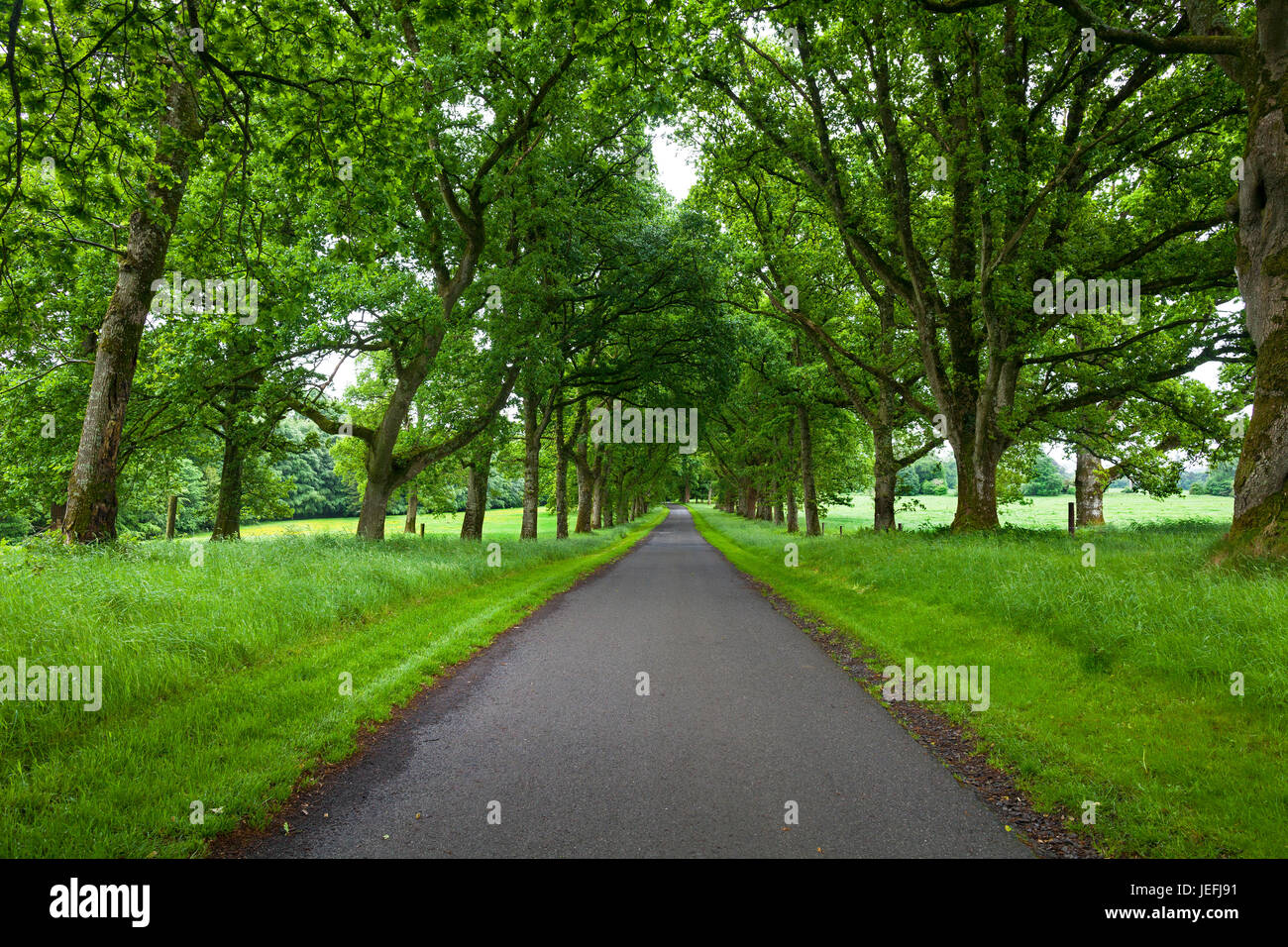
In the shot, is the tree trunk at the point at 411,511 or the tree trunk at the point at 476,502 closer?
the tree trunk at the point at 476,502

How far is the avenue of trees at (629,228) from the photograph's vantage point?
6.90 metres

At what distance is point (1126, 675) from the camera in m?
5.46

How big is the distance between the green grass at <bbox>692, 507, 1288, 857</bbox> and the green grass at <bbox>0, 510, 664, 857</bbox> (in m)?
5.52

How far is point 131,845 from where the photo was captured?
3.12 m

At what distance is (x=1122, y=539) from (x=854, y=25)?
12.2 metres

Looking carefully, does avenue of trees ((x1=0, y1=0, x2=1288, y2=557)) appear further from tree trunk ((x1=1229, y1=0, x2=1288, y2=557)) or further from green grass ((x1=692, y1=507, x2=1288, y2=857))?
green grass ((x1=692, y1=507, x2=1288, y2=857))

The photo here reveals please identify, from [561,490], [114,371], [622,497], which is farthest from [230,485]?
[622,497]

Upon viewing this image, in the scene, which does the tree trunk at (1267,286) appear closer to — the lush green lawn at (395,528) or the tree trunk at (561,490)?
the lush green lawn at (395,528)

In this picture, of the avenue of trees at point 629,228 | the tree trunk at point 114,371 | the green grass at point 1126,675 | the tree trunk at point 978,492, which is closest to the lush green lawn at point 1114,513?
the avenue of trees at point 629,228

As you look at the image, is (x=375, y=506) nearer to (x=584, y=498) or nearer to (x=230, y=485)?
(x=230, y=485)

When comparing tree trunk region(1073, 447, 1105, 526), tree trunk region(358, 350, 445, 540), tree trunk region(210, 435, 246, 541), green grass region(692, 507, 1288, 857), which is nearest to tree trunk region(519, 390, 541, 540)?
tree trunk region(358, 350, 445, 540)

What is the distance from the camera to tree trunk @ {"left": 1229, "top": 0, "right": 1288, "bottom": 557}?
6918 mm

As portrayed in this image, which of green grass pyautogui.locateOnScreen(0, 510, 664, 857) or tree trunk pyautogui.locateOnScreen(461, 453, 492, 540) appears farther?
tree trunk pyautogui.locateOnScreen(461, 453, 492, 540)

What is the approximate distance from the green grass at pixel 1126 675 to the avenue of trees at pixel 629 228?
6.10 feet
